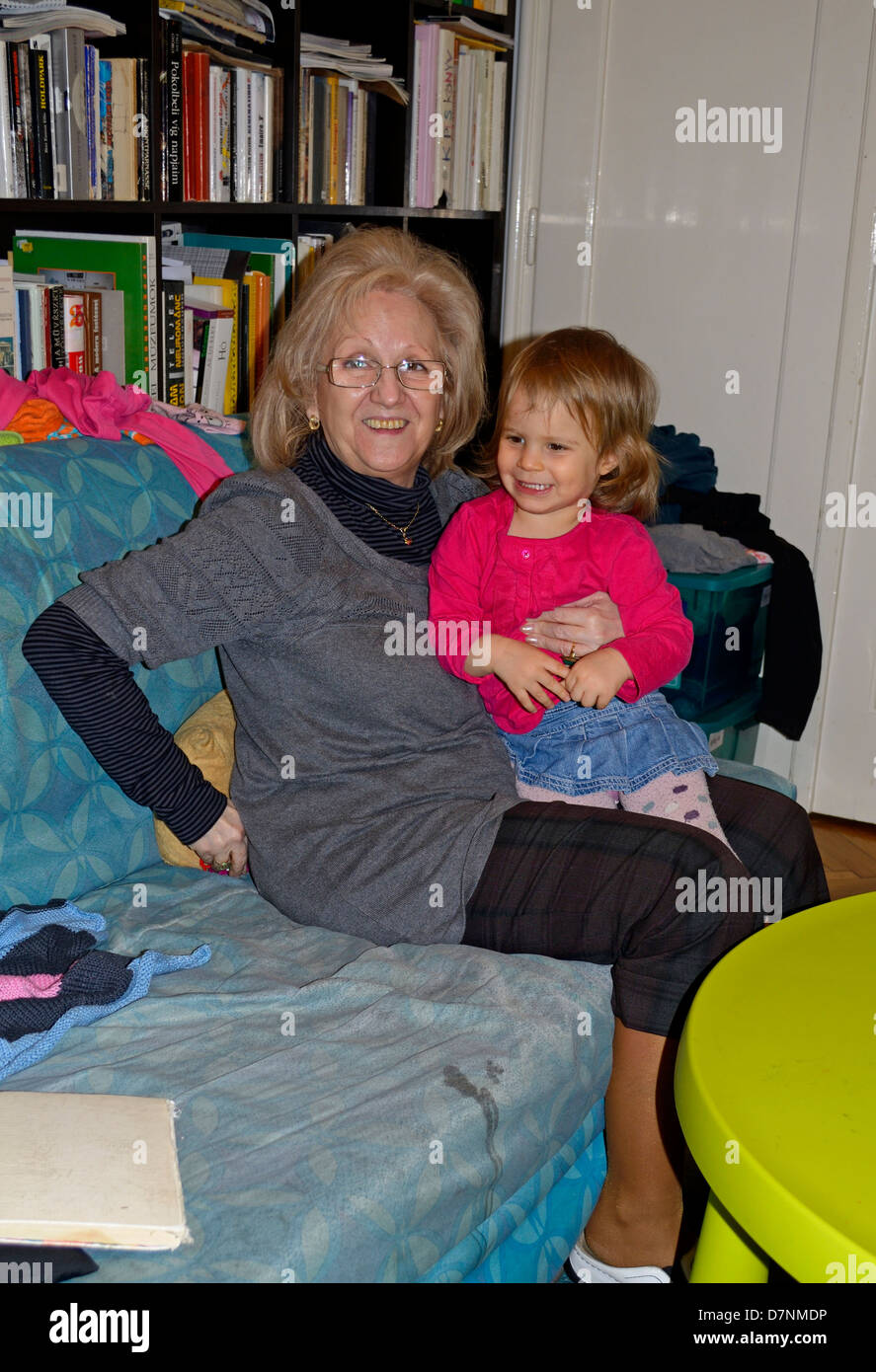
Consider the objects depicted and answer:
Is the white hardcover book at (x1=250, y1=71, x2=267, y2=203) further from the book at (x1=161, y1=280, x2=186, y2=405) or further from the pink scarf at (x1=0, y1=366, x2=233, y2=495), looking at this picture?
the pink scarf at (x1=0, y1=366, x2=233, y2=495)

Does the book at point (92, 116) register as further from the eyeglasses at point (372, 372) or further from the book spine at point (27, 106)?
the eyeglasses at point (372, 372)

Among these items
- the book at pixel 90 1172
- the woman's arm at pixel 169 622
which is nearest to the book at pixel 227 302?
the woman's arm at pixel 169 622

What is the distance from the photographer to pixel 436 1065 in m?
1.19

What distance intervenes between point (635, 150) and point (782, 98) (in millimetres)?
364

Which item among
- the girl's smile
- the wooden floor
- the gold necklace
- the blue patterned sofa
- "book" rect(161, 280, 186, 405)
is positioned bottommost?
the wooden floor

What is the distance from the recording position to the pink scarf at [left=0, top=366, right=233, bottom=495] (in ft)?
5.50

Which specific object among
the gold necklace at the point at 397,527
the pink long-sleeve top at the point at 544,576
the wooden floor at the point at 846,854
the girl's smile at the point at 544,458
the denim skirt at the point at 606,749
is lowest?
the wooden floor at the point at 846,854

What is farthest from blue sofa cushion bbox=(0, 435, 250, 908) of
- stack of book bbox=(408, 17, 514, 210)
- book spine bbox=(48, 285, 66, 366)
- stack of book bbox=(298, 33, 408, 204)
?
stack of book bbox=(408, 17, 514, 210)

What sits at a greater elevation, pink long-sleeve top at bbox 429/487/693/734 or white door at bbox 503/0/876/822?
white door at bbox 503/0/876/822

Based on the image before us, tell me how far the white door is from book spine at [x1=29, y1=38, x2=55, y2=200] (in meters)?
1.52

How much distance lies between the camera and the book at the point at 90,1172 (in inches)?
36.5

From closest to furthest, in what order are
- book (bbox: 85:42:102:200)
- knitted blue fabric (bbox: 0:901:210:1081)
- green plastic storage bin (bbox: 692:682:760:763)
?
1. knitted blue fabric (bbox: 0:901:210:1081)
2. book (bbox: 85:42:102:200)
3. green plastic storage bin (bbox: 692:682:760:763)

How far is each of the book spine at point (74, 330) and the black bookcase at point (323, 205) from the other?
0.47ft

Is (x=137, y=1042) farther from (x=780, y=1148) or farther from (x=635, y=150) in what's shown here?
(x=635, y=150)
